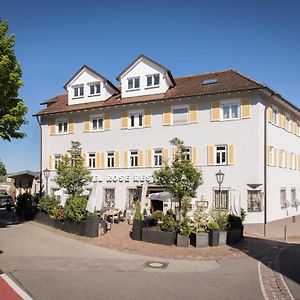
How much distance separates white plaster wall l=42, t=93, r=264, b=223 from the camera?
2764 cm

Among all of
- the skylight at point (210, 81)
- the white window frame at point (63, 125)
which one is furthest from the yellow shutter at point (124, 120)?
the skylight at point (210, 81)

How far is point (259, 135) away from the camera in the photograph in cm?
2772

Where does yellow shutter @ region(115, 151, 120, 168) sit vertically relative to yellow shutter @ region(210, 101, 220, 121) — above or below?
below

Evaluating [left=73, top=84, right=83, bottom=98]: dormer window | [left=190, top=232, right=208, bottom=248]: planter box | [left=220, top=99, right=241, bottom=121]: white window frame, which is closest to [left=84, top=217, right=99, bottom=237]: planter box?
[left=190, top=232, right=208, bottom=248]: planter box

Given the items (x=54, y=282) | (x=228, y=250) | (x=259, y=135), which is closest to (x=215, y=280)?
(x=54, y=282)

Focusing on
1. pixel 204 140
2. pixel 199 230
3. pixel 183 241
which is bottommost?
pixel 183 241

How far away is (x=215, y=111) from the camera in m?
28.8

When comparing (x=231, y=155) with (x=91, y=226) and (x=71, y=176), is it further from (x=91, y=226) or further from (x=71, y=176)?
(x=91, y=226)

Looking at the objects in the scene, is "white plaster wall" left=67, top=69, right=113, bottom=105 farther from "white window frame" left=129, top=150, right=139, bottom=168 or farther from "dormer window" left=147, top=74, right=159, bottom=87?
"white window frame" left=129, top=150, right=139, bottom=168

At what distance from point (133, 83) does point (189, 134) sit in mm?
6548

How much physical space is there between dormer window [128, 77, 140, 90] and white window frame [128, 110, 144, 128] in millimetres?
1962

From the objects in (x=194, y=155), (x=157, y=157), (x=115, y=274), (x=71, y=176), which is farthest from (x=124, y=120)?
(x=115, y=274)

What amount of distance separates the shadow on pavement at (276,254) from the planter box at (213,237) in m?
0.83

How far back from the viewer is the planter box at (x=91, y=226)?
61.4 feet
